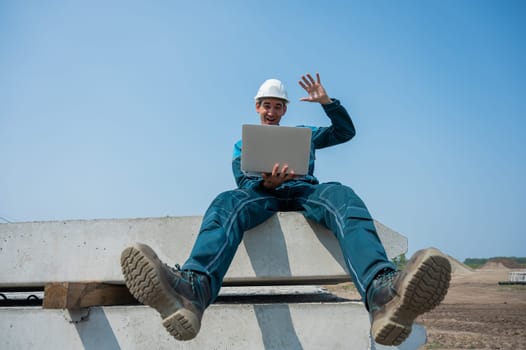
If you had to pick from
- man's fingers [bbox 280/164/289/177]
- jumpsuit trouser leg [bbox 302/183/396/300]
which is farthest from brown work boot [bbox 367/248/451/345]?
man's fingers [bbox 280/164/289/177]

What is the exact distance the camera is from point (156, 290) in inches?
64.6

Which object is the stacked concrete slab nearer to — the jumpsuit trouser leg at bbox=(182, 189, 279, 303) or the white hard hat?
the jumpsuit trouser leg at bbox=(182, 189, 279, 303)

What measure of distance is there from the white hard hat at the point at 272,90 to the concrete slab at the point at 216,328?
1.47 m

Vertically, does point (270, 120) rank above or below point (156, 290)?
above

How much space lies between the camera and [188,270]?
1.87 metres

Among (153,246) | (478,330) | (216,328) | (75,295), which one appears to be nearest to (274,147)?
(153,246)

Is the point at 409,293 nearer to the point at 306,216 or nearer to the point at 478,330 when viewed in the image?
the point at 306,216

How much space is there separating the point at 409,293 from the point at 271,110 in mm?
1891

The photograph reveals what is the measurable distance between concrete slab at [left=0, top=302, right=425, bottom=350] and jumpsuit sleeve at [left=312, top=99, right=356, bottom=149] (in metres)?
1.13

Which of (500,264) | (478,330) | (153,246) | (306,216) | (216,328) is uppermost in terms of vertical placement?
(306,216)

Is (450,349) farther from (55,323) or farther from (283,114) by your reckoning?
(55,323)

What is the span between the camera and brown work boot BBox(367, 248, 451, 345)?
158cm

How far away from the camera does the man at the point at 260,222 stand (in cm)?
161

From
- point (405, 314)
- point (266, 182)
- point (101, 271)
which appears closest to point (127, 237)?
point (101, 271)
